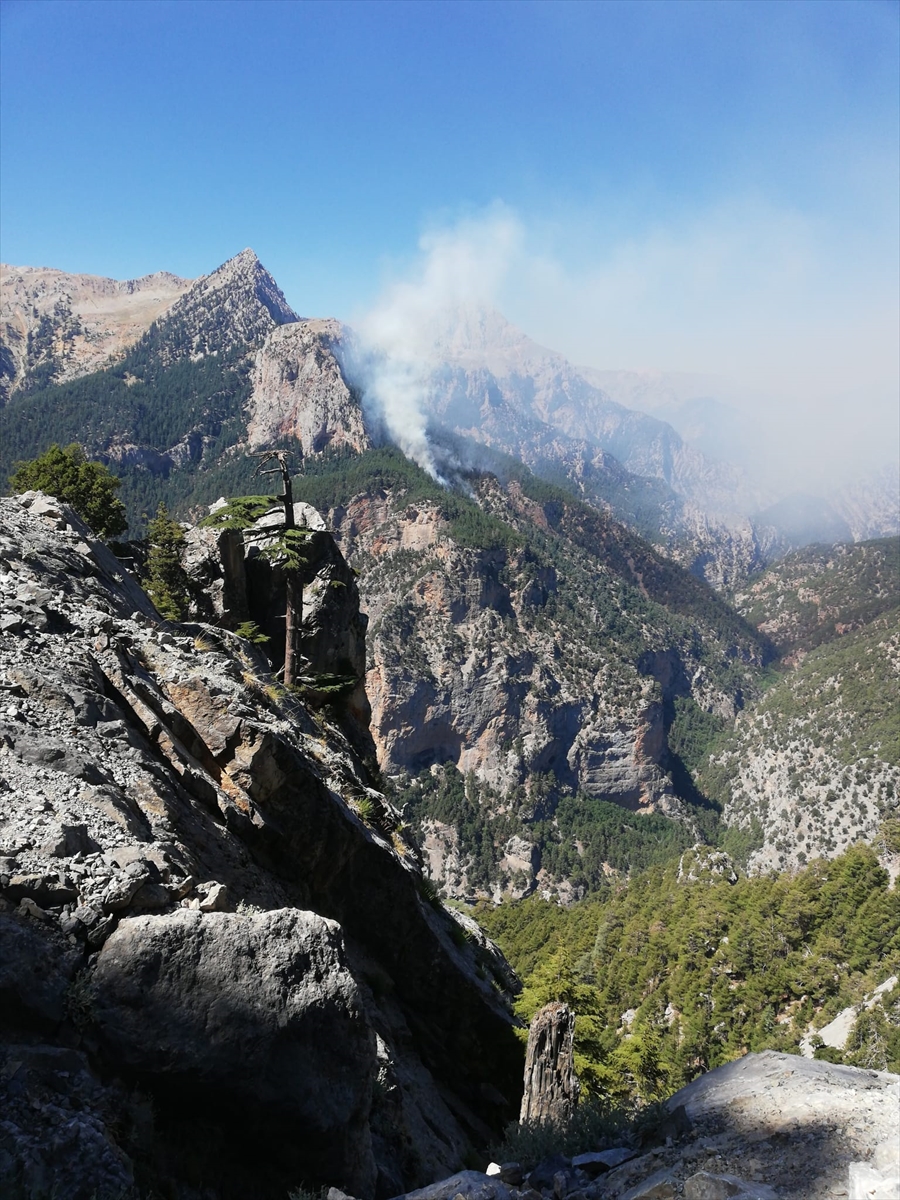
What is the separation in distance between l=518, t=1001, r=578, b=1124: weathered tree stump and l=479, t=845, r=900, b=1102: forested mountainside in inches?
612

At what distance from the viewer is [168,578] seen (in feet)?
84.2

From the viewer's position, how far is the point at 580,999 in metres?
23.8

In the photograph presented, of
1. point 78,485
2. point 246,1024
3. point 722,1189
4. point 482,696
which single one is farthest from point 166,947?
point 482,696

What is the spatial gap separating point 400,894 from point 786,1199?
33.7ft

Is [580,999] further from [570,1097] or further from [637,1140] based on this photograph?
[637,1140]

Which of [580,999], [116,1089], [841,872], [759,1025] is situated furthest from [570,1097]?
[841,872]

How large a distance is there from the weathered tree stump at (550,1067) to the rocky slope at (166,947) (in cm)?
136

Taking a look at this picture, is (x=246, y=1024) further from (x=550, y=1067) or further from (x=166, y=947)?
(x=550, y=1067)

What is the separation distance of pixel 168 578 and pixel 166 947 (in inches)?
819

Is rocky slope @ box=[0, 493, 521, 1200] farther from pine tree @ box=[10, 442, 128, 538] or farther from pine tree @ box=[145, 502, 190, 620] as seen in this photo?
pine tree @ box=[10, 442, 128, 538]

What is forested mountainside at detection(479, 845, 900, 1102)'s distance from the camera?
42188mm

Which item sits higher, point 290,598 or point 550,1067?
point 290,598

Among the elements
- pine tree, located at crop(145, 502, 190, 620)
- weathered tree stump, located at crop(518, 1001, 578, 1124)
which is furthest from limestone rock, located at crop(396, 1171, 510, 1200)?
pine tree, located at crop(145, 502, 190, 620)

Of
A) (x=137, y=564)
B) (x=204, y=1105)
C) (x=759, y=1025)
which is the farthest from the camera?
(x=759, y=1025)
